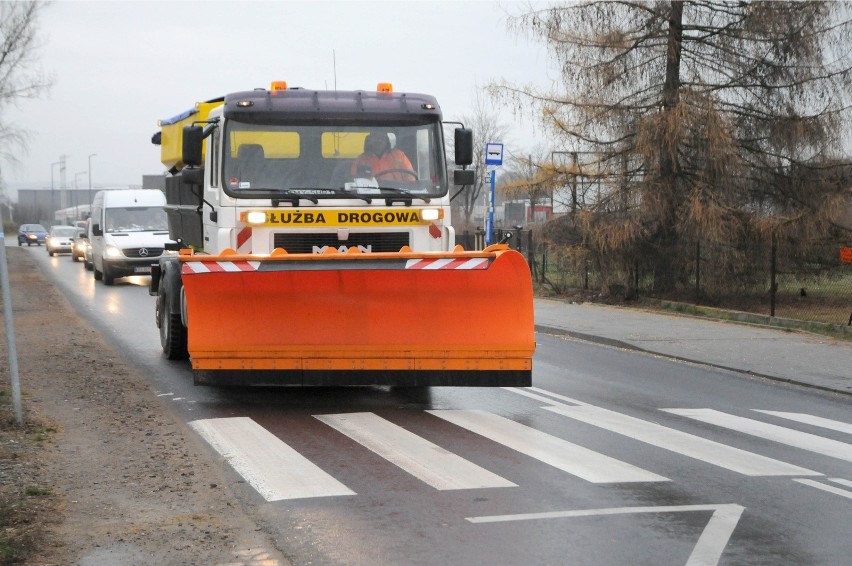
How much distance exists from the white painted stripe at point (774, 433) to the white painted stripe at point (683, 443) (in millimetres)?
584

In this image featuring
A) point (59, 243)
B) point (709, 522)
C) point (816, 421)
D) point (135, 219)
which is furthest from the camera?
point (59, 243)

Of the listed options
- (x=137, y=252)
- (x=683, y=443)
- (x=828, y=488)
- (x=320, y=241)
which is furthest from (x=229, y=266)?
A: (x=137, y=252)

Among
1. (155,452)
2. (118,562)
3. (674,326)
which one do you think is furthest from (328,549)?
(674,326)

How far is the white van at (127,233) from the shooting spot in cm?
3028

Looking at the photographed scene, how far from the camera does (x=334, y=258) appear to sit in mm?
9789

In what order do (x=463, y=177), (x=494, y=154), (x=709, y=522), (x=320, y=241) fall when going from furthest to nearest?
(x=494, y=154) < (x=463, y=177) < (x=320, y=241) < (x=709, y=522)

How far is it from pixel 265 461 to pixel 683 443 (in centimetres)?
323

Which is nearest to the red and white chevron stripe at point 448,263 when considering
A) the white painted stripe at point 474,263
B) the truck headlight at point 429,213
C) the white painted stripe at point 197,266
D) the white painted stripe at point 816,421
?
the white painted stripe at point 474,263

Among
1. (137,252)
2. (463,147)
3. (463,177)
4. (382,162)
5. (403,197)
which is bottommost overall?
(137,252)

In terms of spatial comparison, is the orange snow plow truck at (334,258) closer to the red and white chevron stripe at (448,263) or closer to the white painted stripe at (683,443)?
the red and white chevron stripe at (448,263)

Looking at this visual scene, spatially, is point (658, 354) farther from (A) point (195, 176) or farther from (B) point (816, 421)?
(A) point (195, 176)

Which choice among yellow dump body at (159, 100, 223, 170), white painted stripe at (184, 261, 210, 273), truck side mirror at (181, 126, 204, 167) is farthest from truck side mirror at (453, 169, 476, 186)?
yellow dump body at (159, 100, 223, 170)

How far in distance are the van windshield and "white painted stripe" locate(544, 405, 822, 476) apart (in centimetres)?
2306

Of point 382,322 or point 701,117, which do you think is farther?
point 701,117
